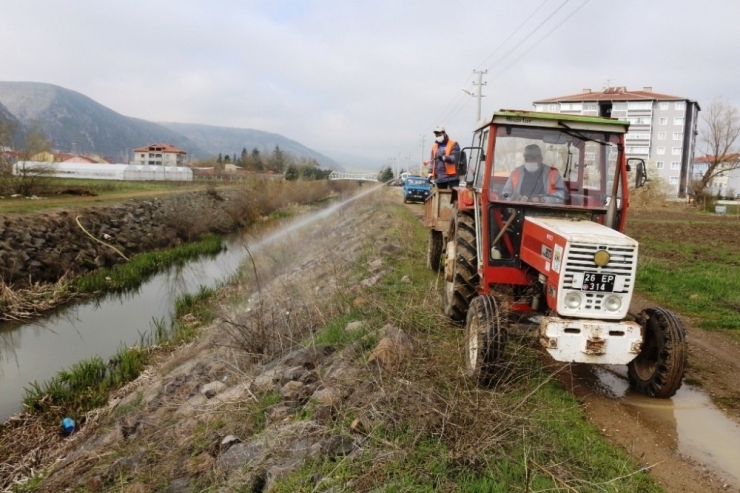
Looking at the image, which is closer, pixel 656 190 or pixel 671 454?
pixel 671 454

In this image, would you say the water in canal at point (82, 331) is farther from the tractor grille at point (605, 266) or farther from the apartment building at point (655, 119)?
the apartment building at point (655, 119)

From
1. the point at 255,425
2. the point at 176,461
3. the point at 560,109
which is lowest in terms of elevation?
the point at 176,461

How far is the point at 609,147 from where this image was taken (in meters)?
5.78

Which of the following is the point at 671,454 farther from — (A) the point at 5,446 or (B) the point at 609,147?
(A) the point at 5,446

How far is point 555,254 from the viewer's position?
4.83 metres

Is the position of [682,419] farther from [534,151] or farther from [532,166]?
[534,151]

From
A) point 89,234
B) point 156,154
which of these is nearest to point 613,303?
point 89,234

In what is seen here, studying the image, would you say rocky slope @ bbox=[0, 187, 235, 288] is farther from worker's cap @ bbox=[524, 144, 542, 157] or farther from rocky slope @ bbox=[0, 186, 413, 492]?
worker's cap @ bbox=[524, 144, 542, 157]

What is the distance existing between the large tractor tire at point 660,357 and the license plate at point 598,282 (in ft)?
2.47

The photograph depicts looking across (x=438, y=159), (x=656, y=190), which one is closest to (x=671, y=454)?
(x=438, y=159)

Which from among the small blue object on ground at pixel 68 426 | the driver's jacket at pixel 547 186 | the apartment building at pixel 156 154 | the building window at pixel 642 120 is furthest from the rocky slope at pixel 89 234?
the apartment building at pixel 156 154

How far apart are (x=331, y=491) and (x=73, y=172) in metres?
64.1

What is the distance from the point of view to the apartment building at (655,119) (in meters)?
68.9

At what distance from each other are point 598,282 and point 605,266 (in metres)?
0.16
